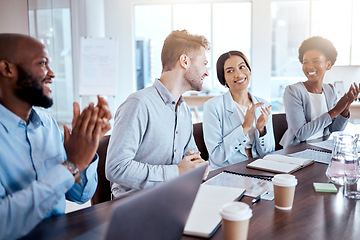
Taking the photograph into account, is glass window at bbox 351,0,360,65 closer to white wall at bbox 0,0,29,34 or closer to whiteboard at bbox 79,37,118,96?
whiteboard at bbox 79,37,118,96

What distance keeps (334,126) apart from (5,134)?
2.19 m

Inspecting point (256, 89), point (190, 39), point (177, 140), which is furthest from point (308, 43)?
point (256, 89)

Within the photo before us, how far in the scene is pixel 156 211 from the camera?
619 mm

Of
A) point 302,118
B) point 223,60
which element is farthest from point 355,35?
point 223,60

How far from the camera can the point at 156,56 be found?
23.3 ft

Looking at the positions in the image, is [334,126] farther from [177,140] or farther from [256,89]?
[256,89]

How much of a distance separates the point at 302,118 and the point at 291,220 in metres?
1.43

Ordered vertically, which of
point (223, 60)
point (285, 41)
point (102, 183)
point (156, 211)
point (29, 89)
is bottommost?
point (102, 183)

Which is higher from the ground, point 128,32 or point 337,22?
point 337,22

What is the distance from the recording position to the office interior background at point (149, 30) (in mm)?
5633

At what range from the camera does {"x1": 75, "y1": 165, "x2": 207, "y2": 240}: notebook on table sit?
539mm

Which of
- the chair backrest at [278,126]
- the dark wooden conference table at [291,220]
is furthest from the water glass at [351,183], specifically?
the chair backrest at [278,126]

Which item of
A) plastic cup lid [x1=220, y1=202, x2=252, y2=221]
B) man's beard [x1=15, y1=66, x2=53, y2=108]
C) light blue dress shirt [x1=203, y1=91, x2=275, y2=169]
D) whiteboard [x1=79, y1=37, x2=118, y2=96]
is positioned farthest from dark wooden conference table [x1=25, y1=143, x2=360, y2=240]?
whiteboard [x1=79, y1=37, x2=118, y2=96]

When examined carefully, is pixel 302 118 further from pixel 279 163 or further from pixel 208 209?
pixel 208 209
